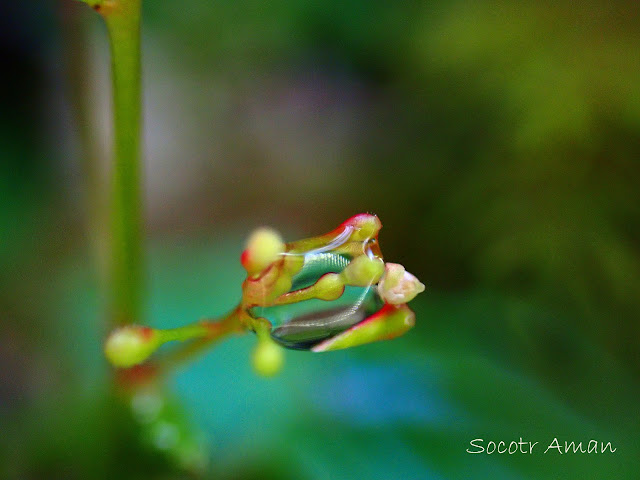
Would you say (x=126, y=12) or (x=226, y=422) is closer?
(x=126, y=12)

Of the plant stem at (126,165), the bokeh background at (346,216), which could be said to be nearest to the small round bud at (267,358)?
the plant stem at (126,165)

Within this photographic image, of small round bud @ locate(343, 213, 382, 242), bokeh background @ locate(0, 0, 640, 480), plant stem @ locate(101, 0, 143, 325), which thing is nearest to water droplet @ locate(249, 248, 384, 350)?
small round bud @ locate(343, 213, 382, 242)

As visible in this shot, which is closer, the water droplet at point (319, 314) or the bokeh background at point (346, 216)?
the water droplet at point (319, 314)

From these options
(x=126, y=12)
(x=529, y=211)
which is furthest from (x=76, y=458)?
(x=529, y=211)

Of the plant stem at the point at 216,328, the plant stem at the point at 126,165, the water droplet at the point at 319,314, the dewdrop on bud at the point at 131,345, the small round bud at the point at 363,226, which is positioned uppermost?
the plant stem at the point at 126,165

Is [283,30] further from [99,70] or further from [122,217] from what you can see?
[122,217]

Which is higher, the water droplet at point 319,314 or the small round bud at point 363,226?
the small round bud at point 363,226

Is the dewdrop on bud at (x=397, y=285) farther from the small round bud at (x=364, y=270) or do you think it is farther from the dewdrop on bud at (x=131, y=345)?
the dewdrop on bud at (x=131, y=345)

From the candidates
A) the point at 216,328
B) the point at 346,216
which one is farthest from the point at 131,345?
the point at 346,216
